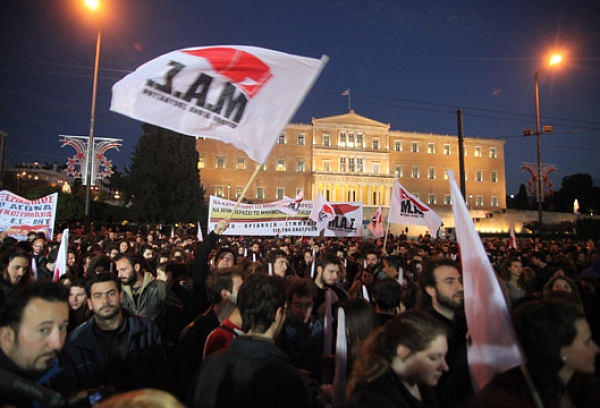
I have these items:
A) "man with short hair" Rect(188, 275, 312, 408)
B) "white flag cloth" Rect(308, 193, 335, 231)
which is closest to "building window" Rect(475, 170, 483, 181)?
"white flag cloth" Rect(308, 193, 335, 231)

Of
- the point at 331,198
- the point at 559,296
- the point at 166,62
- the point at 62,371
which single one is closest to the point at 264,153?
the point at 166,62

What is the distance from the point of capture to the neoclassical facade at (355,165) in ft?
196

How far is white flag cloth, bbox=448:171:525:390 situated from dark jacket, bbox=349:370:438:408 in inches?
16.1

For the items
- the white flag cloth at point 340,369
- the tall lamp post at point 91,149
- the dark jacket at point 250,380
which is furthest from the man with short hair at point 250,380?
the tall lamp post at point 91,149

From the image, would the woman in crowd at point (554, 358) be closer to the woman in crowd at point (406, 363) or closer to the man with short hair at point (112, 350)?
the woman in crowd at point (406, 363)

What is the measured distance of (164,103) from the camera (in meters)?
3.39

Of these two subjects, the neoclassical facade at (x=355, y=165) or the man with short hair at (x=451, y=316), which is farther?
the neoclassical facade at (x=355, y=165)

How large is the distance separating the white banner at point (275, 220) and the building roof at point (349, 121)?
51400mm

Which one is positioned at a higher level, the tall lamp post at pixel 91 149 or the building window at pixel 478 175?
the building window at pixel 478 175

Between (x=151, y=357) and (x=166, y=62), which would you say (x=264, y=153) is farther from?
(x=151, y=357)

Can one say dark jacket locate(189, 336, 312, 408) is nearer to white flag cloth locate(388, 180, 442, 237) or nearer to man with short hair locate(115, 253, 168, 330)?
man with short hair locate(115, 253, 168, 330)

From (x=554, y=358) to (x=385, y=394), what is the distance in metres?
0.87

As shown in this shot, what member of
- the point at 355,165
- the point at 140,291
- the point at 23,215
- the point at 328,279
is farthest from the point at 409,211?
→ the point at 355,165

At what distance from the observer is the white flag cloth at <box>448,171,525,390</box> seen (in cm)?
185
